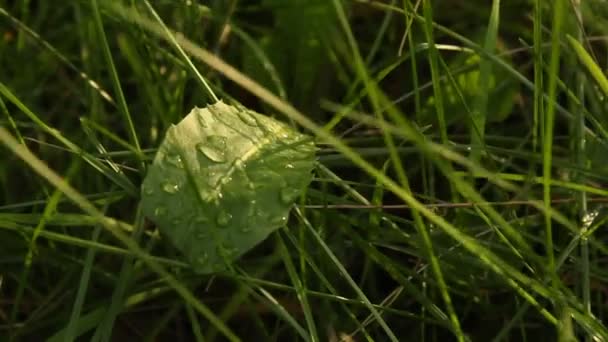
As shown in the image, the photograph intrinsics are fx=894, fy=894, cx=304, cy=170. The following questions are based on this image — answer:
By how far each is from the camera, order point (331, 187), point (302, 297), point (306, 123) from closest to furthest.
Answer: point (306, 123) < point (302, 297) < point (331, 187)

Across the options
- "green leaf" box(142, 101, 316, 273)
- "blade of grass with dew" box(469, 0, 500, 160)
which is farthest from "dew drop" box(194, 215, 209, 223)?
"blade of grass with dew" box(469, 0, 500, 160)

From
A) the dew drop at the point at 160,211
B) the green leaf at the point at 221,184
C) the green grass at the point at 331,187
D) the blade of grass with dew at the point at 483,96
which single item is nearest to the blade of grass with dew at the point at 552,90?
the green grass at the point at 331,187

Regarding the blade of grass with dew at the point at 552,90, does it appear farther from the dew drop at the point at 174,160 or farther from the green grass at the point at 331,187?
the dew drop at the point at 174,160

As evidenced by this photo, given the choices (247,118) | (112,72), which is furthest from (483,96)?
(112,72)

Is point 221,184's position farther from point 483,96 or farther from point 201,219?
point 483,96

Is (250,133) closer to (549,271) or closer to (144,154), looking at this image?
(144,154)

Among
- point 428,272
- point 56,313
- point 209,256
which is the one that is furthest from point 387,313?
point 56,313
